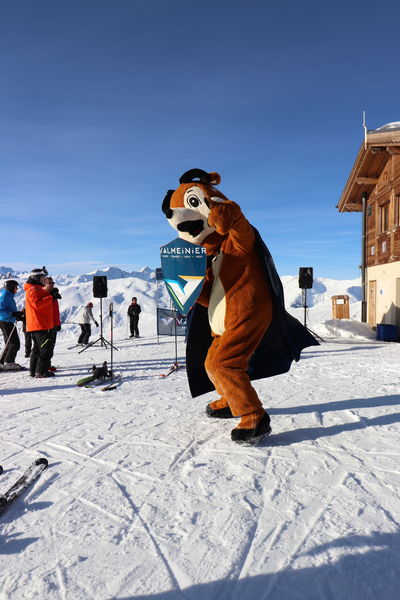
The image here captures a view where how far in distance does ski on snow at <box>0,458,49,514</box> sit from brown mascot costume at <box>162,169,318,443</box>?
1.33 m

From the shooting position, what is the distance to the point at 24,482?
2246 mm

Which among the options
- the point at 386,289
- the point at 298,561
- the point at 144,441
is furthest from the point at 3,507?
the point at 386,289

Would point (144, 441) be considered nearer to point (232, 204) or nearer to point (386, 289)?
point (232, 204)

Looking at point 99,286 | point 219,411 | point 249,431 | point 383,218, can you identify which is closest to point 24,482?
point 249,431

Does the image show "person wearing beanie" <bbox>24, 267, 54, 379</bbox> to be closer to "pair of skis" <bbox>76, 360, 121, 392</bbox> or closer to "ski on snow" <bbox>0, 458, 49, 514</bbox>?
"pair of skis" <bbox>76, 360, 121, 392</bbox>

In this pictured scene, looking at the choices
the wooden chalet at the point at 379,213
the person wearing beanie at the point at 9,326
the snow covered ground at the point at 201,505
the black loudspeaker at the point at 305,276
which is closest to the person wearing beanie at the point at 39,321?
the person wearing beanie at the point at 9,326

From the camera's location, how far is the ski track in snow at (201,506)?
A: 4.86 feet

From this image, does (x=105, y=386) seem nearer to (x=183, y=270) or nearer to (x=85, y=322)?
(x=183, y=270)

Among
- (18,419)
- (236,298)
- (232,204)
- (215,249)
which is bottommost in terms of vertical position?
(18,419)

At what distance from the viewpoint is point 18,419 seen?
12.4 feet

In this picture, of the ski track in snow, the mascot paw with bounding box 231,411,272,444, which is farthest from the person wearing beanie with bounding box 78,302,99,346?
the mascot paw with bounding box 231,411,272,444

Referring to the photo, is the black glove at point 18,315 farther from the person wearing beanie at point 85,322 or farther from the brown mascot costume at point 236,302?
the brown mascot costume at point 236,302

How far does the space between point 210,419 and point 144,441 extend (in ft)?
2.45

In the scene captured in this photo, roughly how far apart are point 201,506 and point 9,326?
651 centimetres
